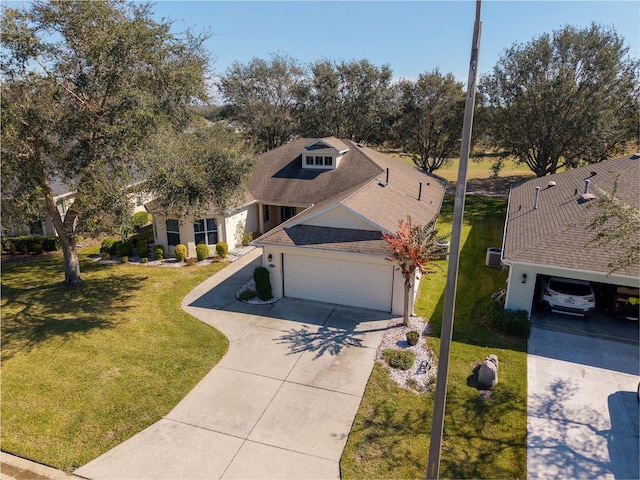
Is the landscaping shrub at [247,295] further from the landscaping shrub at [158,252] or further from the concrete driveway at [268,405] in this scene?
the landscaping shrub at [158,252]

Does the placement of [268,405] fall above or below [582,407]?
below

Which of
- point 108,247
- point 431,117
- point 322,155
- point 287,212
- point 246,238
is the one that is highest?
point 431,117

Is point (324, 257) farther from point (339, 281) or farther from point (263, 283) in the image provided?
point (263, 283)

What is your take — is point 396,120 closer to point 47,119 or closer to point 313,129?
point 313,129

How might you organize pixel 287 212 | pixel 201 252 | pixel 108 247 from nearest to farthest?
1. pixel 201 252
2. pixel 108 247
3. pixel 287 212

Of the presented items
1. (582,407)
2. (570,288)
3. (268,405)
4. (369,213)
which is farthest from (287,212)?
(582,407)

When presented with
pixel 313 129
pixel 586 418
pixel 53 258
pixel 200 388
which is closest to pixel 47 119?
pixel 200 388
